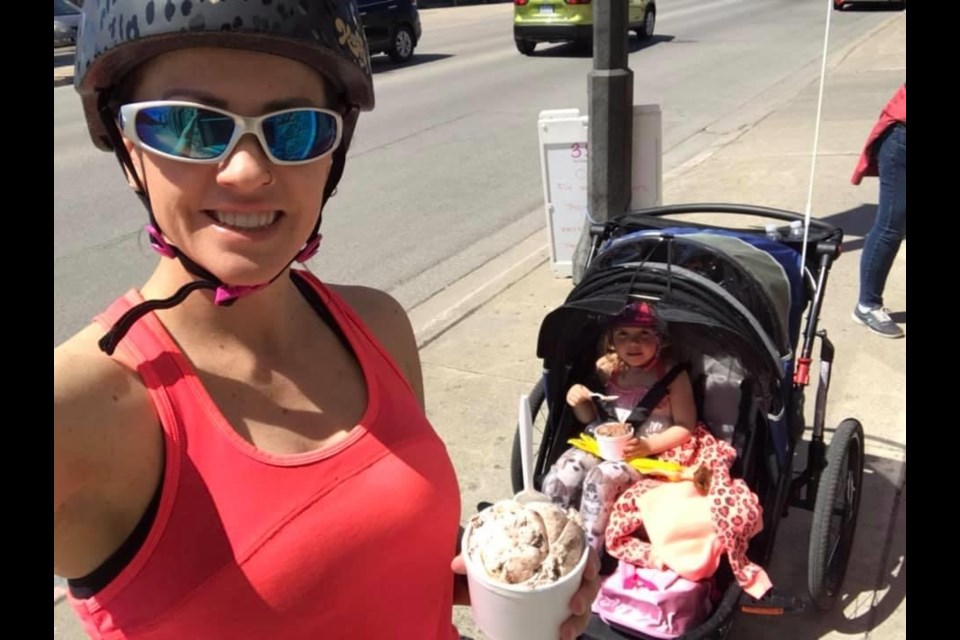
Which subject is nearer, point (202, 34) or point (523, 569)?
point (202, 34)

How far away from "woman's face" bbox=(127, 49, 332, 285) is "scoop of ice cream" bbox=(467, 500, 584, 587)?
0.61 m

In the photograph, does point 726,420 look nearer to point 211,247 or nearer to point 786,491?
point 786,491

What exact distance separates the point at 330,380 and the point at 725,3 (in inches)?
1137

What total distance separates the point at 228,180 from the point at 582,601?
3.14 feet

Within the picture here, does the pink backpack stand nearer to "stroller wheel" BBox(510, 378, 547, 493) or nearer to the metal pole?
"stroller wheel" BBox(510, 378, 547, 493)

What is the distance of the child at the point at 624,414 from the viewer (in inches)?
124

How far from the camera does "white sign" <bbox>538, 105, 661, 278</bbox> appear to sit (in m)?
6.12

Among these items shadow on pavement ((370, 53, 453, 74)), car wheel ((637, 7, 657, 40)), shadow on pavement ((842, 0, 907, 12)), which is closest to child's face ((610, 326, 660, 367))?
shadow on pavement ((370, 53, 453, 74))

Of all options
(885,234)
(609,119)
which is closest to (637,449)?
(885,234)

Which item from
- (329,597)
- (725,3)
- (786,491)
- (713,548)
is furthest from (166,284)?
(725,3)

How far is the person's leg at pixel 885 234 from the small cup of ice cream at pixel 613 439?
8.29ft

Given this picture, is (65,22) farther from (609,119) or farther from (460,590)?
(460,590)

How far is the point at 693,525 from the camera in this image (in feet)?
9.57

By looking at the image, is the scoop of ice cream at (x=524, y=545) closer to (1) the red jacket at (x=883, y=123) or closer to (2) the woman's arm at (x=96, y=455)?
(2) the woman's arm at (x=96, y=455)
